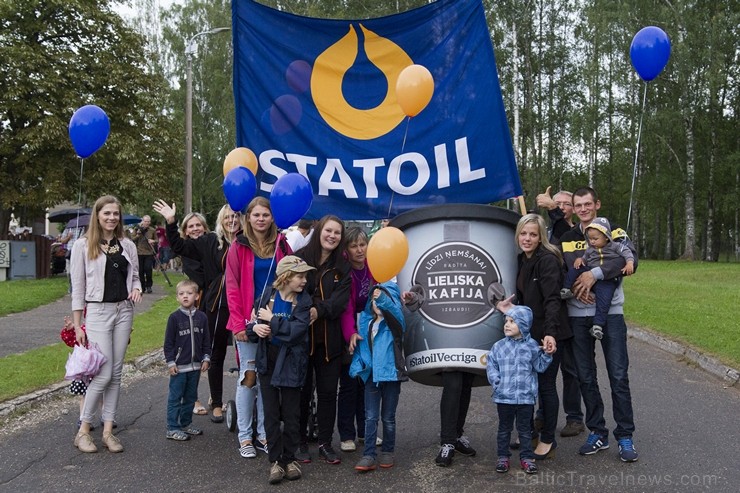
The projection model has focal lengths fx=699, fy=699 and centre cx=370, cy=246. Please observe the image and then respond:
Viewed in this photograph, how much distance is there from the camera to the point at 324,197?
5.91 m

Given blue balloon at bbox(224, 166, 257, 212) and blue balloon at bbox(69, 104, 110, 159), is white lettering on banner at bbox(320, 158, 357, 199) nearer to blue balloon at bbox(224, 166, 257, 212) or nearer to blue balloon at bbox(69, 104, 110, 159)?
blue balloon at bbox(224, 166, 257, 212)

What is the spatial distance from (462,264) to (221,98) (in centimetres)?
3498

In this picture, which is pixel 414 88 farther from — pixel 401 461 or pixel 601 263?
pixel 401 461

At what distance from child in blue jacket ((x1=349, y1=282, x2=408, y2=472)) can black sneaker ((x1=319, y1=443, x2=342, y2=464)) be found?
23cm

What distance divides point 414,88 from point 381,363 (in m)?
1.95

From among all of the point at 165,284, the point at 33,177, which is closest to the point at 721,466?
the point at 165,284

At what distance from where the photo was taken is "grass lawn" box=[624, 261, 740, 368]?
364 inches

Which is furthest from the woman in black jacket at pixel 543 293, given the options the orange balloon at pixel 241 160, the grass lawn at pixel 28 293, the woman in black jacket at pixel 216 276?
the grass lawn at pixel 28 293

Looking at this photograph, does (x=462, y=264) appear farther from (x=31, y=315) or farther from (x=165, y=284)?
(x=165, y=284)

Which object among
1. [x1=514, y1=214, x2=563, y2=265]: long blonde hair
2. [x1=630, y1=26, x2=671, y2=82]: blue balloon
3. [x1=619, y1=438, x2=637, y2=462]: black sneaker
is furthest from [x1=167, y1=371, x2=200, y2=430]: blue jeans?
[x1=630, y1=26, x2=671, y2=82]: blue balloon

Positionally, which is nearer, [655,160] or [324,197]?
[324,197]

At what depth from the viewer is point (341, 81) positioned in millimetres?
6027

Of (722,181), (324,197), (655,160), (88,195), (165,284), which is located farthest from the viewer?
(655,160)

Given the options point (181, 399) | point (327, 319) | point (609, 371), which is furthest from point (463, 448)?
point (181, 399)
